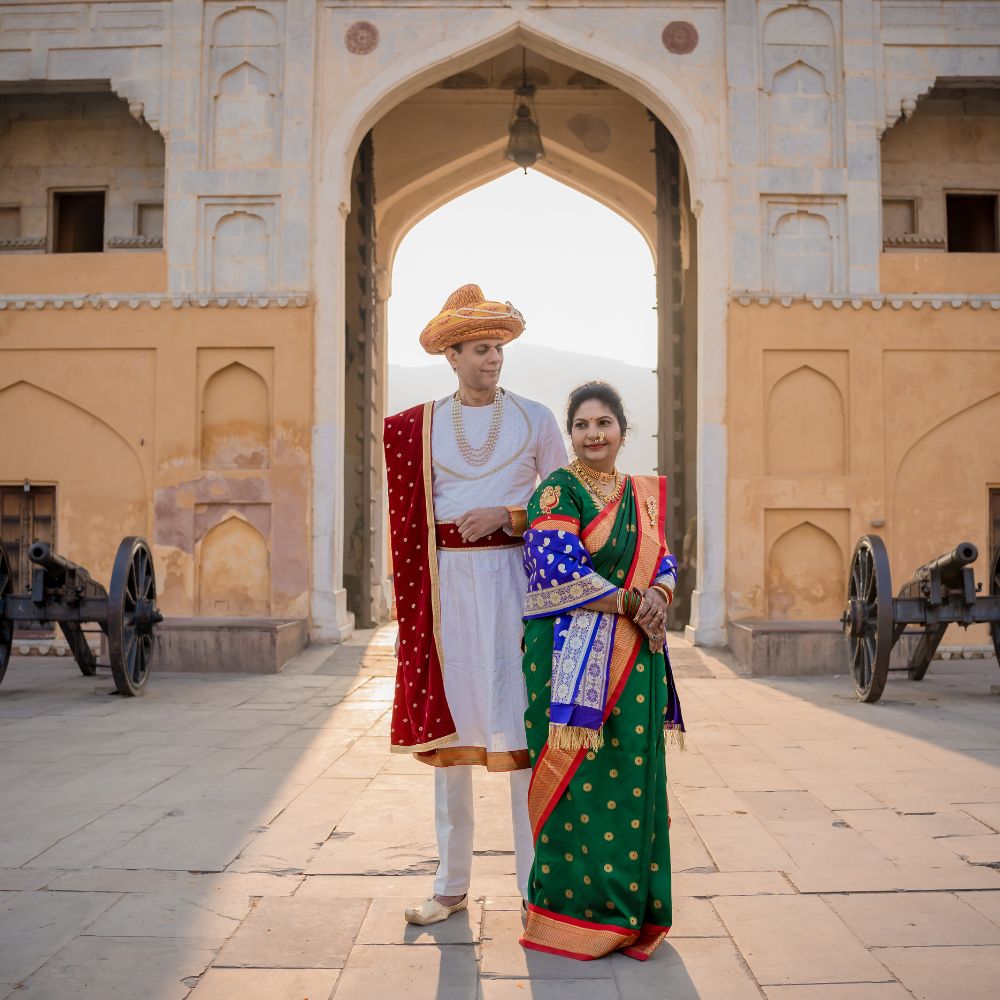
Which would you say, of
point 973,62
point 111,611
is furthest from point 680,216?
point 111,611

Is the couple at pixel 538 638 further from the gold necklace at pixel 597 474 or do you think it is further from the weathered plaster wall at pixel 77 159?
the weathered plaster wall at pixel 77 159

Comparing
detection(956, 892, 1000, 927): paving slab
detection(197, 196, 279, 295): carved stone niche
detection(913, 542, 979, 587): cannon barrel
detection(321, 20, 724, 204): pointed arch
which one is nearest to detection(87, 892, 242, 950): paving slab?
detection(956, 892, 1000, 927): paving slab

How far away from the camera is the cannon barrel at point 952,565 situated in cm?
715

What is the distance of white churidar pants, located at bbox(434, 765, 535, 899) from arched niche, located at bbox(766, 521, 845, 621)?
8244 millimetres

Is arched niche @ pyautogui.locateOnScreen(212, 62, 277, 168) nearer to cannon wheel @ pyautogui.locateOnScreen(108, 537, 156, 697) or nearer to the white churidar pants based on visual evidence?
cannon wheel @ pyautogui.locateOnScreen(108, 537, 156, 697)

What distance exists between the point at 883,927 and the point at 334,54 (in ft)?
35.1

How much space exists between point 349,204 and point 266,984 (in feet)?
33.3

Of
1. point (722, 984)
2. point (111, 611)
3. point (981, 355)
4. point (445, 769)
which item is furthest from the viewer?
point (981, 355)

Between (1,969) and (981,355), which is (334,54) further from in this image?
(1,969)

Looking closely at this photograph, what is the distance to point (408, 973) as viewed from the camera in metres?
2.68

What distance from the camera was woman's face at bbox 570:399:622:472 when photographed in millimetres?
3096

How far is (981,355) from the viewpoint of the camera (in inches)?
438

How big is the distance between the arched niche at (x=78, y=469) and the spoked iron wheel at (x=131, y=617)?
316 cm

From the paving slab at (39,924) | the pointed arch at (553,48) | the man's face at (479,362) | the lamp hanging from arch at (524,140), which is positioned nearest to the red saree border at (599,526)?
the man's face at (479,362)
